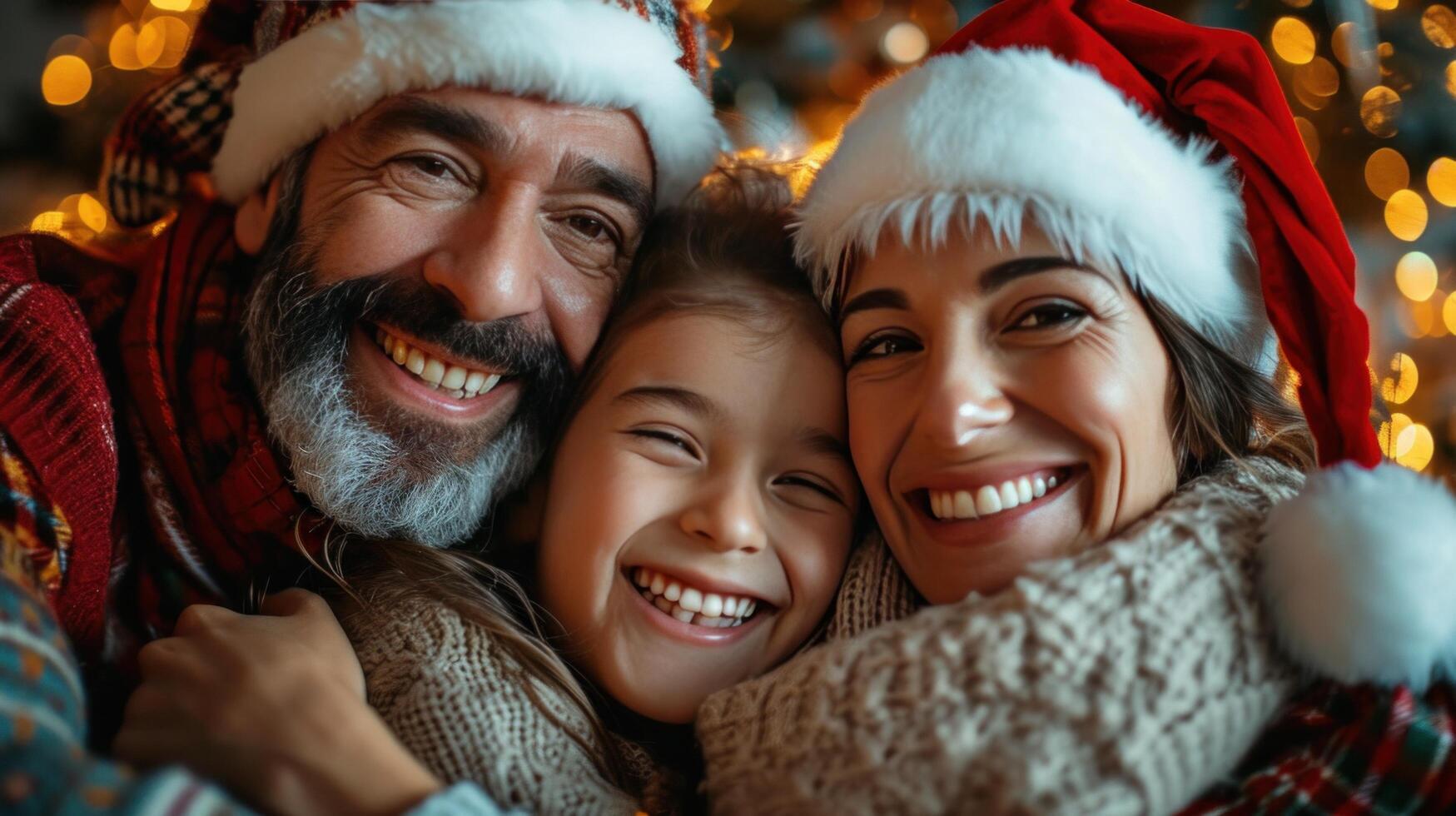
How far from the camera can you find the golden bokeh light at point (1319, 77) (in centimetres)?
257

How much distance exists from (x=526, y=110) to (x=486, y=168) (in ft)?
0.34

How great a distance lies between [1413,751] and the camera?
3.38 feet

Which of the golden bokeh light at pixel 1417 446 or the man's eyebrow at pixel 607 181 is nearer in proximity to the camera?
the man's eyebrow at pixel 607 181

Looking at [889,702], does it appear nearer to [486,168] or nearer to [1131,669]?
[1131,669]

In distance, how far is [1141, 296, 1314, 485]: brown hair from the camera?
137 cm

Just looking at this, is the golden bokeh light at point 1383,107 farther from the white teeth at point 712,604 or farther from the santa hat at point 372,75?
the white teeth at point 712,604

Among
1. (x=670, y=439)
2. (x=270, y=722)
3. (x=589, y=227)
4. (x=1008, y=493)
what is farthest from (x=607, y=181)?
(x=270, y=722)

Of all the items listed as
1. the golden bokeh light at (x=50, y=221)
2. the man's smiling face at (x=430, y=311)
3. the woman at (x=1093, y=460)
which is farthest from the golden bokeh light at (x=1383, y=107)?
the golden bokeh light at (x=50, y=221)

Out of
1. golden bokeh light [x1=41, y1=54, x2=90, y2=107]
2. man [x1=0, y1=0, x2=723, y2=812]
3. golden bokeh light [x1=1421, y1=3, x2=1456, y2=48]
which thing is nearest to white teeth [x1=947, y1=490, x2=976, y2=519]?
man [x1=0, y1=0, x2=723, y2=812]

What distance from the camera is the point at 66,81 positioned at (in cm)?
281

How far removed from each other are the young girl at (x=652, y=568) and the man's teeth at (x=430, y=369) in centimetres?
16

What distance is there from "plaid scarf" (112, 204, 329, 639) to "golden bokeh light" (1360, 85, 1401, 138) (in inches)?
100

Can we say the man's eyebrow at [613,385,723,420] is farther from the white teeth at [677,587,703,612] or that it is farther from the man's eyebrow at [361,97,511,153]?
the man's eyebrow at [361,97,511,153]

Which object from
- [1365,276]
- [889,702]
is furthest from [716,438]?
[1365,276]
